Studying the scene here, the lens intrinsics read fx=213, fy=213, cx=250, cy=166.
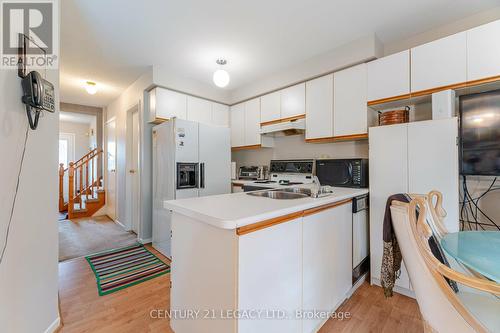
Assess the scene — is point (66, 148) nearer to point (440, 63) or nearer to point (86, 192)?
point (86, 192)

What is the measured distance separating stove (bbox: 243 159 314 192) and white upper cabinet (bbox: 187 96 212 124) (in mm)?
1385

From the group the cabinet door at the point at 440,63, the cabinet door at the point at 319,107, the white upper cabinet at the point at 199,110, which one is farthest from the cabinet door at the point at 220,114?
the cabinet door at the point at 440,63

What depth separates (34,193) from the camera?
1.36 metres

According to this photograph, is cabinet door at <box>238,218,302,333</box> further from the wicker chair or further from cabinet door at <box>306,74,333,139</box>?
cabinet door at <box>306,74,333,139</box>

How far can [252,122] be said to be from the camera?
362 cm

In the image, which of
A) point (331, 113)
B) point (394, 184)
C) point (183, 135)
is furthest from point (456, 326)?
point (183, 135)

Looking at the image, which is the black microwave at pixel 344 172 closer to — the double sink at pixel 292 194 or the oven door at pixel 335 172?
the oven door at pixel 335 172

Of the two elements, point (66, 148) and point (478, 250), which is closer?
point (478, 250)

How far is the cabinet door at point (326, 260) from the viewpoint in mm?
1404

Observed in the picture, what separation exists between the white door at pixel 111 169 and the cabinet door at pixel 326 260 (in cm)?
460

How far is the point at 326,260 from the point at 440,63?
1989 mm

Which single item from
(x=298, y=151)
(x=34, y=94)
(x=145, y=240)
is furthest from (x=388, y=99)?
(x=145, y=240)

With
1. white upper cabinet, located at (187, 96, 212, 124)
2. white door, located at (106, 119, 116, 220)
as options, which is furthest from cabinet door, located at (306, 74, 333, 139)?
white door, located at (106, 119, 116, 220)

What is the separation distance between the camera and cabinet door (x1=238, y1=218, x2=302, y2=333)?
3.41 ft
